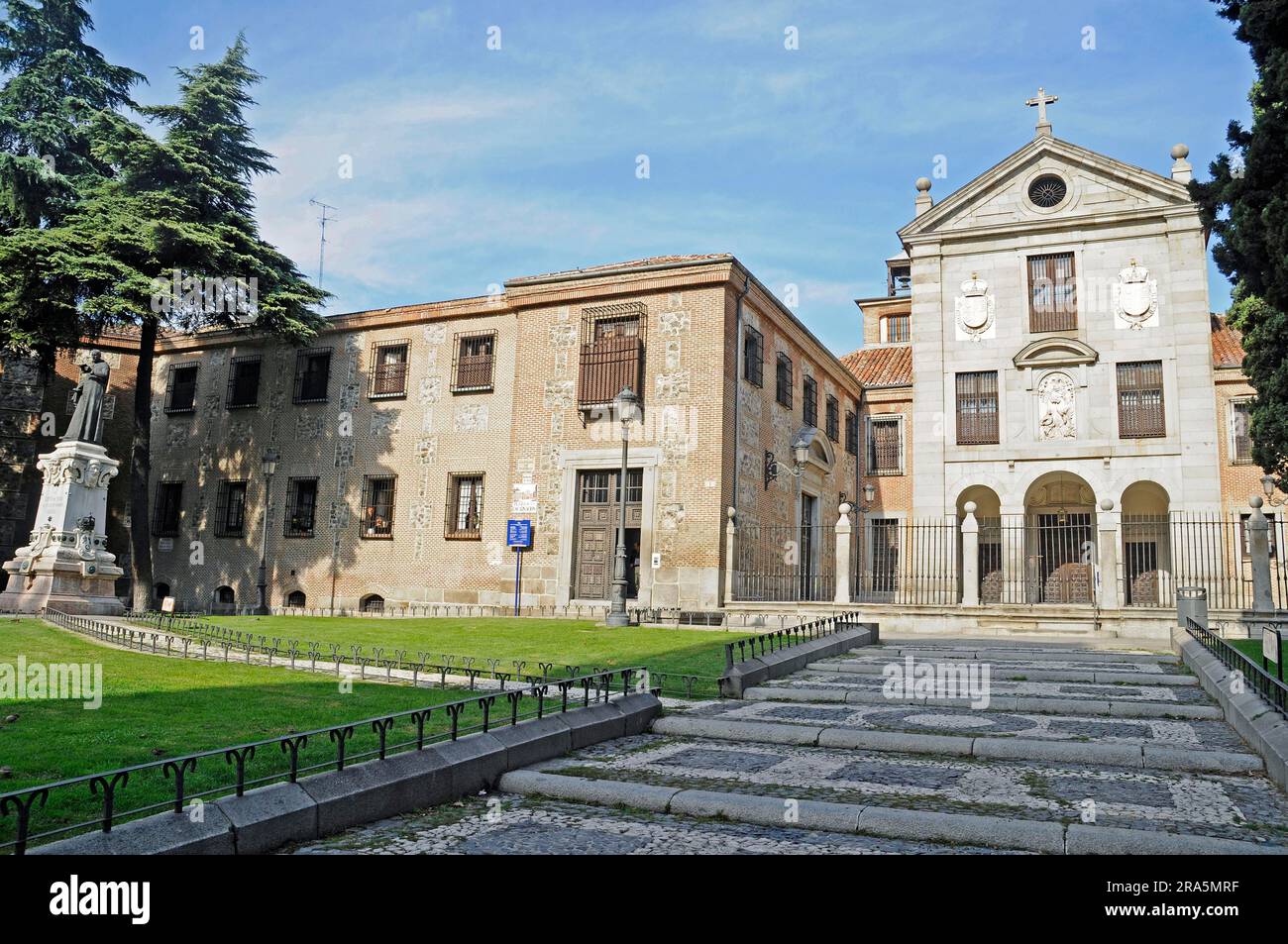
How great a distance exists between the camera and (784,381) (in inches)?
951

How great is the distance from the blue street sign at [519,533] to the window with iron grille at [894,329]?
72.0 ft

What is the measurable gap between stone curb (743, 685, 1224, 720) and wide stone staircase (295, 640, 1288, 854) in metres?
0.02

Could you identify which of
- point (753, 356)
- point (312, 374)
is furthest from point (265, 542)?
point (753, 356)

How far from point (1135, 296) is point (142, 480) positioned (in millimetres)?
27207

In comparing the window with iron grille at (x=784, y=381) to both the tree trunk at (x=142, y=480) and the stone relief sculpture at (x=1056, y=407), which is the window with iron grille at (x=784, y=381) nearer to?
the stone relief sculpture at (x=1056, y=407)

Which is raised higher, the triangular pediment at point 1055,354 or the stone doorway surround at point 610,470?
the triangular pediment at point 1055,354

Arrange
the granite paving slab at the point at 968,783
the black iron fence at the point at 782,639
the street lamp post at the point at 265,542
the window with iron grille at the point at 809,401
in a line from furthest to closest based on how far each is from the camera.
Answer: the window with iron grille at the point at 809,401 → the street lamp post at the point at 265,542 → the black iron fence at the point at 782,639 → the granite paving slab at the point at 968,783

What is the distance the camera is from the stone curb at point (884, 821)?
4.78m

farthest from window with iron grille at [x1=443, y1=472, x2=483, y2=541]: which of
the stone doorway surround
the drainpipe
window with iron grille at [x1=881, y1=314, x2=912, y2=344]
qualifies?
window with iron grille at [x1=881, y1=314, x2=912, y2=344]

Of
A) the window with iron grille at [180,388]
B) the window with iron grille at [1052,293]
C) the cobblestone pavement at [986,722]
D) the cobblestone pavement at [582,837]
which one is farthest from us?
the window with iron grille at [180,388]

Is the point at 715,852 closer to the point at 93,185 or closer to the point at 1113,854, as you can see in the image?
the point at 1113,854

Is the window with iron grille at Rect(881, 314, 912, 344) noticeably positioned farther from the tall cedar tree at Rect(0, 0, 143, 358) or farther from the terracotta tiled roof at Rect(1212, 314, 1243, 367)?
the tall cedar tree at Rect(0, 0, 143, 358)

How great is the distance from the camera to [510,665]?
11.2 meters

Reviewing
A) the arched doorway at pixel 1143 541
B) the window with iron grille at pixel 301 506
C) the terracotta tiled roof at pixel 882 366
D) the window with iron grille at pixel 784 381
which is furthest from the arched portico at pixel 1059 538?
the window with iron grille at pixel 301 506
